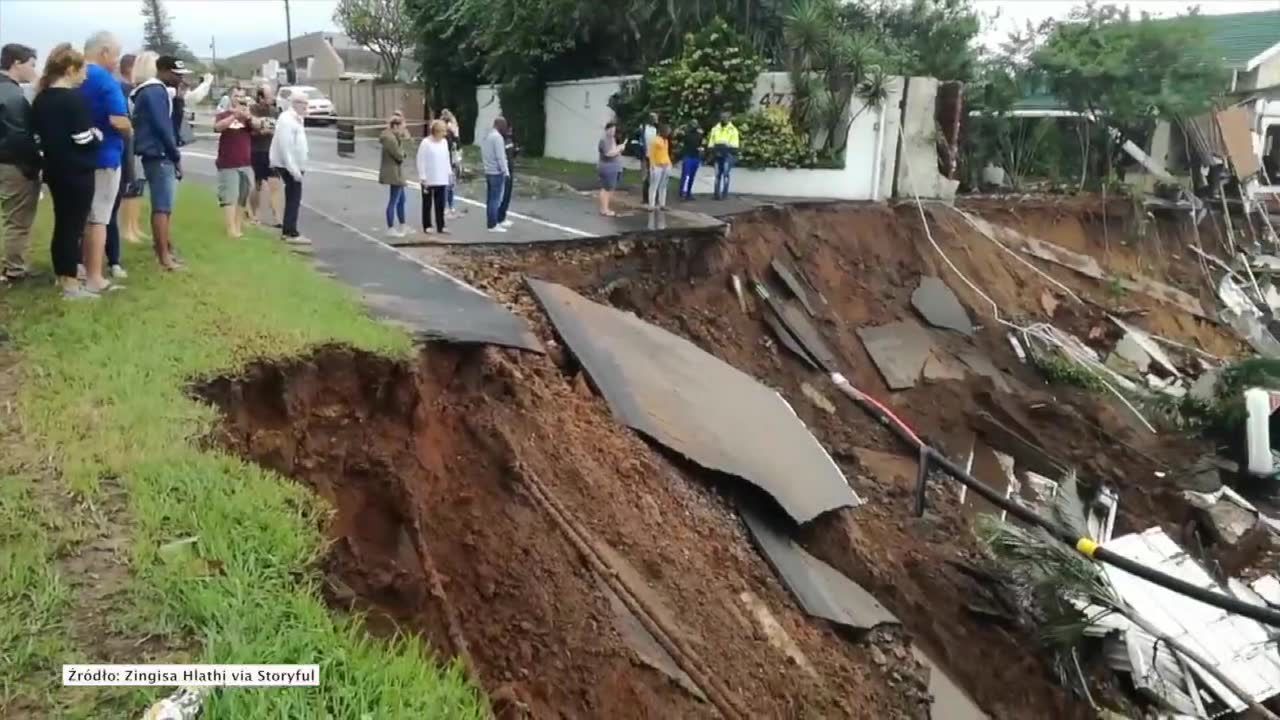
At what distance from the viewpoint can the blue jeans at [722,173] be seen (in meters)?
17.8

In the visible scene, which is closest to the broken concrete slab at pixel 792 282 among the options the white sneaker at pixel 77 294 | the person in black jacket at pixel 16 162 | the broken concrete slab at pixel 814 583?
the broken concrete slab at pixel 814 583

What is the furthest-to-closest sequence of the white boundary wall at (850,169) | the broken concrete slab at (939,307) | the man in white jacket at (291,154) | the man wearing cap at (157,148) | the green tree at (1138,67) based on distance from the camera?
1. the green tree at (1138,67)
2. the white boundary wall at (850,169)
3. the broken concrete slab at (939,307)
4. the man in white jacket at (291,154)
5. the man wearing cap at (157,148)

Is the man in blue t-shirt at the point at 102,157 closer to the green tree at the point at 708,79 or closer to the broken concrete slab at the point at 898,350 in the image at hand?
the broken concrete slab at the point at 898,350

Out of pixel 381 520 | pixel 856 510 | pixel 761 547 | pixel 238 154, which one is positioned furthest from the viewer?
pixel 238 154

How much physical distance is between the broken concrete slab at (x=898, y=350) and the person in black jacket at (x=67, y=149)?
32.6 ft

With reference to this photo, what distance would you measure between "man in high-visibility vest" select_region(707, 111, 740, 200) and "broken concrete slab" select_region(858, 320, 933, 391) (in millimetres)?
4416

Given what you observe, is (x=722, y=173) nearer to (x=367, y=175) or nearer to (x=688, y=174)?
(x=688, y=174)

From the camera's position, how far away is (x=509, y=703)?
450 cm

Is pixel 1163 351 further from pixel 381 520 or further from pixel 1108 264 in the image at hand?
pixel 381 520

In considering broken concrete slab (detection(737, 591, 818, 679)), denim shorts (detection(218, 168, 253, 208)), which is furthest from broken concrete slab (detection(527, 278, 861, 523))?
denim shorts (detection(218, 168, 253, 208))

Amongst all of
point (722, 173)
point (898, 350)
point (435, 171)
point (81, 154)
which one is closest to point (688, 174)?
point (722, 173)

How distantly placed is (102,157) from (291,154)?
11.6 feet

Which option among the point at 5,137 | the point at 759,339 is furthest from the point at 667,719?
the point at 759,339

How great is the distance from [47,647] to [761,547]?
5.41m
